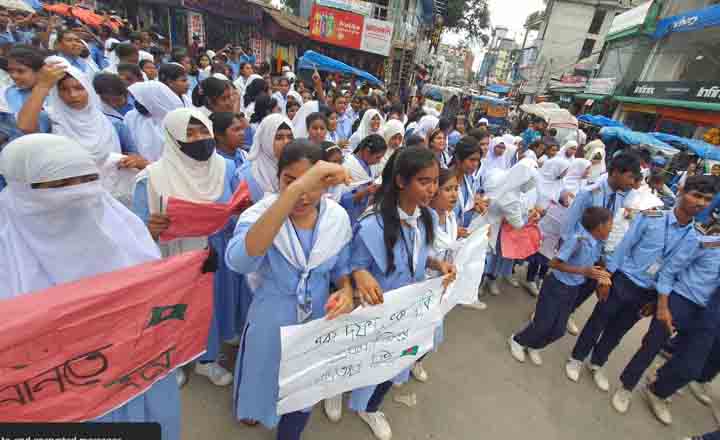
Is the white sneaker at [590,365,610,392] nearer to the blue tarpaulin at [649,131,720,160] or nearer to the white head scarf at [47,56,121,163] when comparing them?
the white head scarf at [47,56,121,163]

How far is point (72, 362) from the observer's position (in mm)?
1240

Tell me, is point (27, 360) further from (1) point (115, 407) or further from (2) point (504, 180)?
(2) point (504, 180)

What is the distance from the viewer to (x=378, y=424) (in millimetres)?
2484

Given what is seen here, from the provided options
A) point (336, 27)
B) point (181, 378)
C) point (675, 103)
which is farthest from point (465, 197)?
point (675, 103)

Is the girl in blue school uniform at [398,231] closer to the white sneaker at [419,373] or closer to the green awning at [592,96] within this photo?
the white sneaker at [419,373]

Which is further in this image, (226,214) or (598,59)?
(598,59)

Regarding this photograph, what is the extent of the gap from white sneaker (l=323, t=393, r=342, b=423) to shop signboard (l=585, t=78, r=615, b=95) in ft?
79.8

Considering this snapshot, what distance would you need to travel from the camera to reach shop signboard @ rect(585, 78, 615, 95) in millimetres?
19531

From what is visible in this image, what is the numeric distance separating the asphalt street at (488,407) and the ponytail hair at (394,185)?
5.10ft

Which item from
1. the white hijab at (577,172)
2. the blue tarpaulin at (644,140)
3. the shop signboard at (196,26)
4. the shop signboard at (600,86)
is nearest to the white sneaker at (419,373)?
the white hijab at (577,172)

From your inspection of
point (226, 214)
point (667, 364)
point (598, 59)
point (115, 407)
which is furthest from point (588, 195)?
point (598, 59)

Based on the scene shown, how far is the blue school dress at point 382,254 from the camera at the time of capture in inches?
70.6

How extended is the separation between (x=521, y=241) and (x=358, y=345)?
2699 millimetres

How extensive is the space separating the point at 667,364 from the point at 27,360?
4.50 metres
